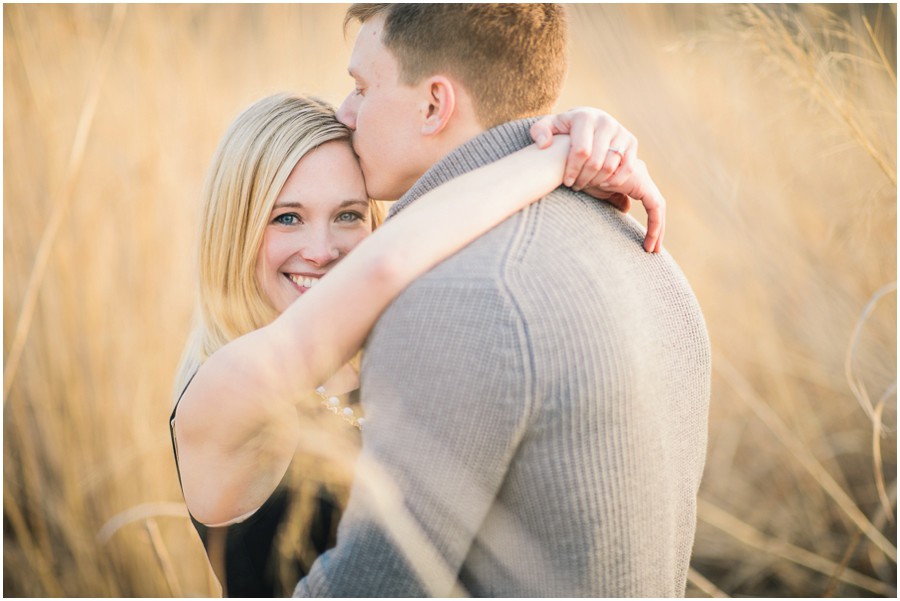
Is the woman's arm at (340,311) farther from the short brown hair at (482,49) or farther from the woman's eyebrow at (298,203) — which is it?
the woman's eyebrow at (298,203)

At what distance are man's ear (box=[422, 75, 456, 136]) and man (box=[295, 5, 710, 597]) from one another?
14 centimetres

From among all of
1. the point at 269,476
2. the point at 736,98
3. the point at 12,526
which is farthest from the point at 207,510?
the point at 736,98

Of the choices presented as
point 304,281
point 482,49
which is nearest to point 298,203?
point 304,281

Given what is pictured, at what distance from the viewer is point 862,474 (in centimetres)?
327

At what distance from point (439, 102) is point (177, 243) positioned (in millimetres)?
1762

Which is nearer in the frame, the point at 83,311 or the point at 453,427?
the point at 453,427

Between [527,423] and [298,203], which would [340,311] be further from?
[298,203]

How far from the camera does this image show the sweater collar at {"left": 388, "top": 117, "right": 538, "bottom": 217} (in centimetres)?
125

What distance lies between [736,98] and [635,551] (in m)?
2.40

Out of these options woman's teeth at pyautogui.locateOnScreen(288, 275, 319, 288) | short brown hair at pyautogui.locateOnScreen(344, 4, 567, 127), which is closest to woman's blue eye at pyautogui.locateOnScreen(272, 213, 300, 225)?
woman's teeth at pyautogui.locateOnScreen(288, 275, 319, 288)

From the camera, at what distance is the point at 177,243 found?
2793 mm

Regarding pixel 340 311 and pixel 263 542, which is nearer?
pixel 340 311

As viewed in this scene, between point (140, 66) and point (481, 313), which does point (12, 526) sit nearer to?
point (140, 66)

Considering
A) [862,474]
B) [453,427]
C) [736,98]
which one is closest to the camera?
[453,427]
